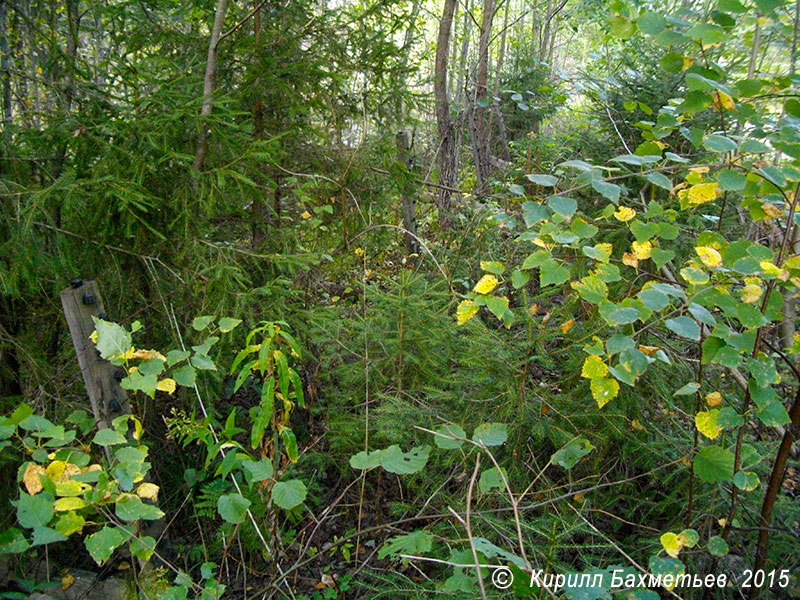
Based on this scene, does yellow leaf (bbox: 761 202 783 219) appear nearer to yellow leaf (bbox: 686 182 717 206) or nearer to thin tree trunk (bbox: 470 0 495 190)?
yellow leaf (bbox: 686 182 717 206)

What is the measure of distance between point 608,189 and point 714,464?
1126 mm

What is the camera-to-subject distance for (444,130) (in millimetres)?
5965

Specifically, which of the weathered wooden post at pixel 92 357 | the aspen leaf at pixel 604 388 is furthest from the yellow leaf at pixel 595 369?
the weathered wooden post at pixel 92 357

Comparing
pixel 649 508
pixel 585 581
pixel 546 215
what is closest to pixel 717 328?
pixel 546 215

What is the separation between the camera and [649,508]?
2.61 m

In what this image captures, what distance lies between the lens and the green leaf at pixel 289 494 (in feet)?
5.93

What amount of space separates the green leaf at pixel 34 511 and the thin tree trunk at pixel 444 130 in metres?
4.72

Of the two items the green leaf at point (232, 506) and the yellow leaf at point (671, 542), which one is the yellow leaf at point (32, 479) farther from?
the yellow leaf at point (671, 542)

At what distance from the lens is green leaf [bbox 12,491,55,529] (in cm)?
167

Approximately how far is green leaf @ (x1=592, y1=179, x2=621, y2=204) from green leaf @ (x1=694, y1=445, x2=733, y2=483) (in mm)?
1046

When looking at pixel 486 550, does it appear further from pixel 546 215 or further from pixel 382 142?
pixel 382 142

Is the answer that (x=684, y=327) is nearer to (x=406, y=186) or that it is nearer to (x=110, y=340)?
(x=110, y=340)

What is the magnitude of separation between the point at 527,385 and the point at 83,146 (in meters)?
3.02

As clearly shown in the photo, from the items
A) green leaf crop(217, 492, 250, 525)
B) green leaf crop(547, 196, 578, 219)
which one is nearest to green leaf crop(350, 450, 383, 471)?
green leaf crop(217, 492, 250, 525)
